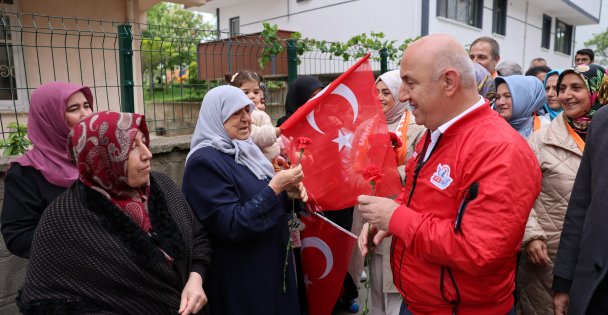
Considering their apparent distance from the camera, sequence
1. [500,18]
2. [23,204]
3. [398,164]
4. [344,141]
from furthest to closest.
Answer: [500,18], [398,164], [344,141], [23,204]

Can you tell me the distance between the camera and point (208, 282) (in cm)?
235

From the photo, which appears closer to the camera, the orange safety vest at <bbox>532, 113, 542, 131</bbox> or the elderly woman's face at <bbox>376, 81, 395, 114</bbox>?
the orange safety vest at <bbox>532, 113, 542, 131</bbox>

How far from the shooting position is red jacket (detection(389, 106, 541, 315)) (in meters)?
1.41

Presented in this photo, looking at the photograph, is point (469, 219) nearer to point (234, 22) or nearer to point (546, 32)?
point (234, 22)

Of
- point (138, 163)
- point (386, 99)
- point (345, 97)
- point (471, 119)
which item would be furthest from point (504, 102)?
point (138, 163)

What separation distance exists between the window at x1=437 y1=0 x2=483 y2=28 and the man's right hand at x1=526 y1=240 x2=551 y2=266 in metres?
10.8

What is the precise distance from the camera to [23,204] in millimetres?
2070

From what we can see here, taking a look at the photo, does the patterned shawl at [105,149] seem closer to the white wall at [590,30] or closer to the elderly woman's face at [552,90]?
the elderly woman's face at [552,90]

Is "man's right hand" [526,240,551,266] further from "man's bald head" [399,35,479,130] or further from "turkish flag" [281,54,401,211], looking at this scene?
"man's bald head" [399,35,479,130]

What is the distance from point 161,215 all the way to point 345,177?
1.20 metres

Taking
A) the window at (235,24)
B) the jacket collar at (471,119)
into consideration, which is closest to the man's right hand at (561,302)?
the jacket collar at (471,119)

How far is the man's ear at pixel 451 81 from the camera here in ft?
5.07

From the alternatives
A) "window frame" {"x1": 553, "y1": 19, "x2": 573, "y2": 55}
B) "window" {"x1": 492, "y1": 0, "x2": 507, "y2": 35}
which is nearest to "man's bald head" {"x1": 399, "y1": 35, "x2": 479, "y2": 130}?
"window" {"x1": 492, "y1": 0, "x2": 507, "y2": 35}

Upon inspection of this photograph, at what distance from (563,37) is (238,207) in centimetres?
2303
